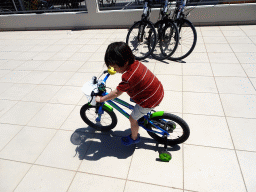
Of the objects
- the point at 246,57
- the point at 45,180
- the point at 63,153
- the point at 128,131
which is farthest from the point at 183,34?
the point at 45,180

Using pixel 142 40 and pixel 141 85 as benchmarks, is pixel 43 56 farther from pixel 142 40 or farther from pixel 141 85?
pixel 141 85

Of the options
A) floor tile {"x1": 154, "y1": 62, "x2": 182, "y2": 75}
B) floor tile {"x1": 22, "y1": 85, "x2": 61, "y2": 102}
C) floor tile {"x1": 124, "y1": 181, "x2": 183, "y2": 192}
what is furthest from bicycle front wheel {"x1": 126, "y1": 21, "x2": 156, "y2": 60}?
floor tile {"x1": 124, "y1": 181, "x2": 183, "y2": 192}

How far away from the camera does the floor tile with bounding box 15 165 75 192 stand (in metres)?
2.07

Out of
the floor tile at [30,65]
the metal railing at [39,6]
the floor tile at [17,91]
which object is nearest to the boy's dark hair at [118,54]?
the floor tile at [17,91]

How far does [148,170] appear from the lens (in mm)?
2113

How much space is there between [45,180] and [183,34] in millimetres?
5535

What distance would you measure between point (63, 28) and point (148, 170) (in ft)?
25.0

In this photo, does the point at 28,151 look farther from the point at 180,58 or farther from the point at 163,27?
the point at 163,27

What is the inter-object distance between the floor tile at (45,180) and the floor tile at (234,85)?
10.1 feet

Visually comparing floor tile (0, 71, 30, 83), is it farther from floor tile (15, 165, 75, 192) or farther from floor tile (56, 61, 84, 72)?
floor tile (15, 165, 75, 192)

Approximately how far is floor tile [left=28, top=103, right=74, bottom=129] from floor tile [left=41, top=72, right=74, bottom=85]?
83cm

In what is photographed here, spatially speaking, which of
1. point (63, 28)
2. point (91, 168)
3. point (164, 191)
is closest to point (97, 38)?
point (63, 28)

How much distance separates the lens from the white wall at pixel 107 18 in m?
5.81

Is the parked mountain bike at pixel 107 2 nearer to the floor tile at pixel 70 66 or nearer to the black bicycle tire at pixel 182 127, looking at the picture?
the floor tile at pixel 70 66
